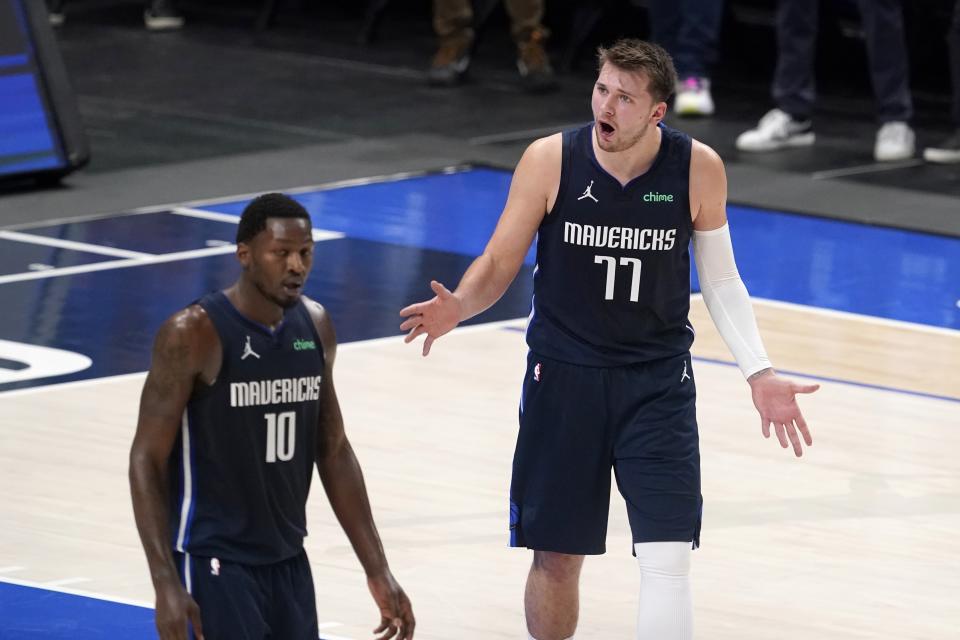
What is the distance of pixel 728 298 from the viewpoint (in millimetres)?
5039

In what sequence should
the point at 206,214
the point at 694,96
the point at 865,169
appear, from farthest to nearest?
the point at 694,96, the point at 865,169, the point at 206,214

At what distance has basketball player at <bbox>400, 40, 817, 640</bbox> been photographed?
4.86m

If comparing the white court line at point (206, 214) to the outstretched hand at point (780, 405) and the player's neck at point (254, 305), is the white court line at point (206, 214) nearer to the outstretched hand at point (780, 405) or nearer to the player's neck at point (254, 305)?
the outstretched hand at point (780, 405)

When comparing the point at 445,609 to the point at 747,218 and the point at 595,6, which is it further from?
the point at 595,6

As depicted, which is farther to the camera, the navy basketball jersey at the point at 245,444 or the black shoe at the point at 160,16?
the black shoe at the point at 160,16

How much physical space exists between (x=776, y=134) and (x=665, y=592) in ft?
24.6

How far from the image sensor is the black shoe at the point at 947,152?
38.6 ft

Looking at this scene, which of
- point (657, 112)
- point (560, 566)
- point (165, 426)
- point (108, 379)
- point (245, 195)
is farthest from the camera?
point (245, 195)

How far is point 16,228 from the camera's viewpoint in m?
10.0

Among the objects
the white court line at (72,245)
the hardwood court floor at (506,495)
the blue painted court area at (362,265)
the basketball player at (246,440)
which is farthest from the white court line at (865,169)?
the basketball player at (246,440)

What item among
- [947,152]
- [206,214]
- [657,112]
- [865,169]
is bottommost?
[206,214]

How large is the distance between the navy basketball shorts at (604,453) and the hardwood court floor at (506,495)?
0.61 m

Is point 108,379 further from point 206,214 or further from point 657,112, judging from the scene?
point 657,112

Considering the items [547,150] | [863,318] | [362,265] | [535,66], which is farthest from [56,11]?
[547,150]
